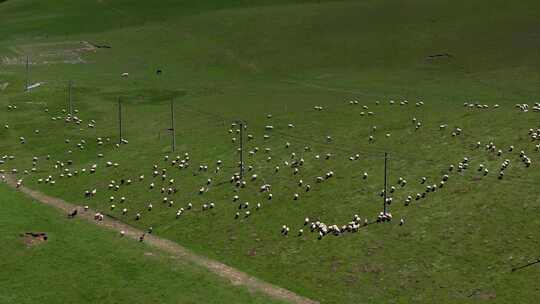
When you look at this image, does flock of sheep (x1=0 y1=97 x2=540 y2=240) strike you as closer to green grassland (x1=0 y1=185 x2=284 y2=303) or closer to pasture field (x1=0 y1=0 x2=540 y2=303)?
pasture field (x1=0 y1=0 x2=540 y2=303)

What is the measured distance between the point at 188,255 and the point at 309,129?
99.3 ft

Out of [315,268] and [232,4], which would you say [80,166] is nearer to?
[315,268]

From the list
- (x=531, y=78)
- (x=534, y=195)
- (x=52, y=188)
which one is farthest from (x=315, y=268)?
(x=531, y=78)

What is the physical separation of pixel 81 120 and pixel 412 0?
75.3 m

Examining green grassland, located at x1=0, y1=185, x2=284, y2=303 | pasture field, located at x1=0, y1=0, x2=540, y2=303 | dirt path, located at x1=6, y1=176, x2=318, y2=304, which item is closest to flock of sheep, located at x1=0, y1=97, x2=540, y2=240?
pasture field, located at x1=0, y1=0, x2=540, y2=303

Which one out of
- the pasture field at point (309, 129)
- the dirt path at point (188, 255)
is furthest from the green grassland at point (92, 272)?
the pasture field at point (309, 129)

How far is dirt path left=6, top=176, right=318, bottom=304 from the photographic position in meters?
43.9

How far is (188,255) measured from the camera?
49844 mm

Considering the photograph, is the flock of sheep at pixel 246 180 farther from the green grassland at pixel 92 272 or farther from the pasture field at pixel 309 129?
the green grassland at pixel 92 272

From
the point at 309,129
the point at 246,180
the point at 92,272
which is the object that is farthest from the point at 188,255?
the point at 309,129

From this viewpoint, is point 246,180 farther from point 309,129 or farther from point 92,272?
point 92,272

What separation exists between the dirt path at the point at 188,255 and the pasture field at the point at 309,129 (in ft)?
2.99

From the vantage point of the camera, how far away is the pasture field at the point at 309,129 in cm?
4700

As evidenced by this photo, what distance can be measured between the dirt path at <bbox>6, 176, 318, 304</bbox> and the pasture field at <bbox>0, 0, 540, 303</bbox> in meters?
0.91
